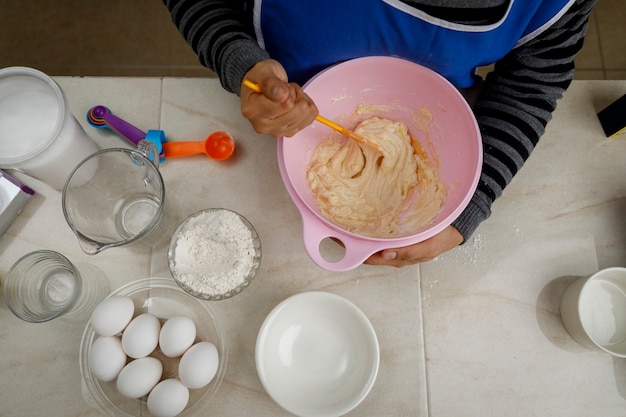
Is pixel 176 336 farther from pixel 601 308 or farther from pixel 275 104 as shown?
pixel 601 308

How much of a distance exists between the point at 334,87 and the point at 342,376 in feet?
1.61

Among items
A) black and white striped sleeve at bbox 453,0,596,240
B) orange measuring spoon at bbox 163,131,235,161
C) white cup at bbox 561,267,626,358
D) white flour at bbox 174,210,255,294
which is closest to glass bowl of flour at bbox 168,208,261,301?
white flour at bbox 174,210,255,294

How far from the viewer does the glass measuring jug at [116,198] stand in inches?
29.7

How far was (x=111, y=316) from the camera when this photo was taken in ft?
2.47

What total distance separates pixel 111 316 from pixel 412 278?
52 centimetres

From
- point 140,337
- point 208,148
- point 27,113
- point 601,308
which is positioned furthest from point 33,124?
point 601,308

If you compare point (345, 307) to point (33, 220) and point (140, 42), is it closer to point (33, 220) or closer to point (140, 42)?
point (33, 220)

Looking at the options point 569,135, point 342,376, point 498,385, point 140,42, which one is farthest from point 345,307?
point 140,42

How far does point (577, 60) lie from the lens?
5.48 ft

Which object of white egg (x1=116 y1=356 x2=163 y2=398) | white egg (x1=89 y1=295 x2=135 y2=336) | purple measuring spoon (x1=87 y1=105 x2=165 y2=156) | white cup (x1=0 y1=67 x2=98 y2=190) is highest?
white cup (x1=0 y1=67 x2=98 y2=190)

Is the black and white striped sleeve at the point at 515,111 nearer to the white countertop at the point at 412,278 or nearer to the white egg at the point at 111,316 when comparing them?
the white countertop at the point at 412,278

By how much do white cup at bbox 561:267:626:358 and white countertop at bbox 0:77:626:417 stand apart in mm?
28

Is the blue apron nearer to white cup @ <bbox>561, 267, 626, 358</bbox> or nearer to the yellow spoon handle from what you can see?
the yellow spoon handle

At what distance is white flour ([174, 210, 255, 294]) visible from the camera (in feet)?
2.57
